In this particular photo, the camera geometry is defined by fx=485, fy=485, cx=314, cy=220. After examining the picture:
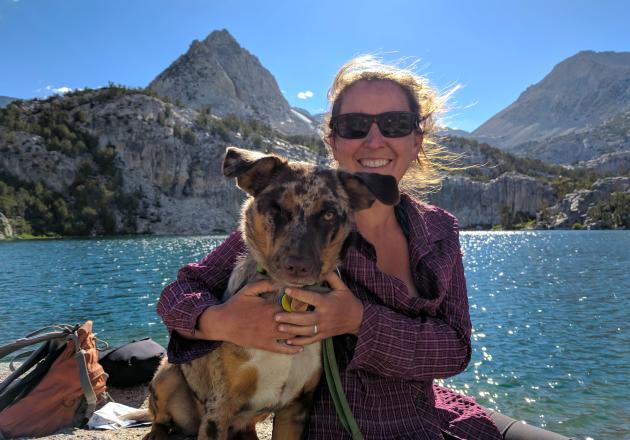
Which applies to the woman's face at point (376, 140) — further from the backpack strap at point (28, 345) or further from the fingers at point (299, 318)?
the backpack strap at point (28, 345)

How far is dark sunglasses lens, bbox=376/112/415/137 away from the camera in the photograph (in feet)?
14.8

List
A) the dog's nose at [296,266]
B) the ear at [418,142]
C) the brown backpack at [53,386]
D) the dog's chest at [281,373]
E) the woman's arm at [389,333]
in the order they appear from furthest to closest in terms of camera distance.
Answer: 1. the brown backpack at [53,386]
2. the ear at [418,142]
3. the dog's chest at [281,373]
4. the woman's arm at [389,333]
5. the dog's nose at [296,266]

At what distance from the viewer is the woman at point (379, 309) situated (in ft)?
10.8

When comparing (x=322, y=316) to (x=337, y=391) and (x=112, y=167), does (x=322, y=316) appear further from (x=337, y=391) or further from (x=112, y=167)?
(x=112, y=167)

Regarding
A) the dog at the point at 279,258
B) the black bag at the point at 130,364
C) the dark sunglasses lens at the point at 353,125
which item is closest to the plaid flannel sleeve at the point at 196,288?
the dog at the point at 279,258

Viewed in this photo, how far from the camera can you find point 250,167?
11.0ft

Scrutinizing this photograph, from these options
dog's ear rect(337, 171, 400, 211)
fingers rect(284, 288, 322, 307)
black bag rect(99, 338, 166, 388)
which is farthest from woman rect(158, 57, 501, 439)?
black bag rect(99, 338, 166, 388)

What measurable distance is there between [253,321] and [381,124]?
7.42 feet

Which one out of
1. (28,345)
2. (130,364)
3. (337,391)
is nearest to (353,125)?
(337,391)

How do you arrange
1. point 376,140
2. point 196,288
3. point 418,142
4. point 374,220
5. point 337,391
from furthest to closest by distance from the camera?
point 418,142, point 376,140, point 374,220, point 196,288, point 337,391

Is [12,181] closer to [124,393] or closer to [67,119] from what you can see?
[67,119]

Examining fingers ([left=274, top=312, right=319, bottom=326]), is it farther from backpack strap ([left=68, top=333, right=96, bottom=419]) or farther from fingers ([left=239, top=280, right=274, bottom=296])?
backpack strap ([left=68, top=333, right=96, bottom=419])

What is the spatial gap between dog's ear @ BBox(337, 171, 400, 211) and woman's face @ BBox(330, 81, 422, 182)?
793mm

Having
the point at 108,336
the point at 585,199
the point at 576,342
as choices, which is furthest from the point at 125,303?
the point at 585,199
